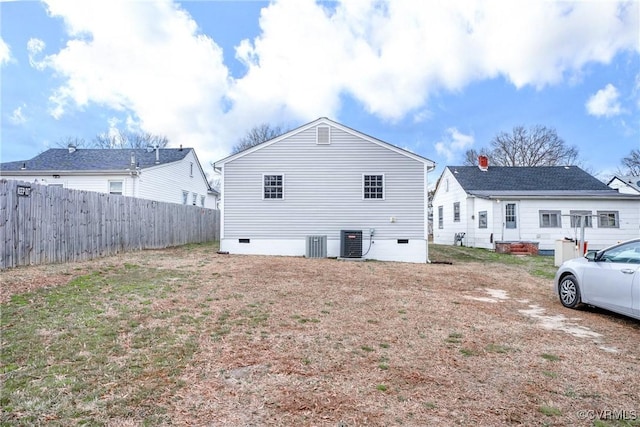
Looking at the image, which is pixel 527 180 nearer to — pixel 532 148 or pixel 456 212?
pixel 456 212

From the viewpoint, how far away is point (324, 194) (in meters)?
12.4

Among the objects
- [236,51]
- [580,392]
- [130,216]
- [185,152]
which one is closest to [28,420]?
[580,392]

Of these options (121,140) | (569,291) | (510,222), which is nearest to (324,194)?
(569,291)

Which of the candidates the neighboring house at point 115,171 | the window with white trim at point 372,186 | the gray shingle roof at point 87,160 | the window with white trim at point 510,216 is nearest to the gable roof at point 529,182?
the window with white trim at point 510,216

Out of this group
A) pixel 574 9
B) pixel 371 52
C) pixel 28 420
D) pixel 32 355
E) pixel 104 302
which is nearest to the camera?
pixel 28 420

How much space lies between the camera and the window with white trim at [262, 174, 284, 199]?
12.5m

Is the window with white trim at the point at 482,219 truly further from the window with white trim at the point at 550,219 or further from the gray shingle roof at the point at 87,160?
the gray shingle roof at the point at 87,160

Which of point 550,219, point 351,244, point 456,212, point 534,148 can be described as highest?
point 534,148

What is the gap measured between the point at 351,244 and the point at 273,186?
11.6 ft

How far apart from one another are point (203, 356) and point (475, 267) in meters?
9.70

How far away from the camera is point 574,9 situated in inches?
370

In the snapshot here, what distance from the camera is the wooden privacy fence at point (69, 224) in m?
7.01

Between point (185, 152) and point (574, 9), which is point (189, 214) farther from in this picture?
point (574, 9)

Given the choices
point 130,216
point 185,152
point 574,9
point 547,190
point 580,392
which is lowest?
point 580,392
